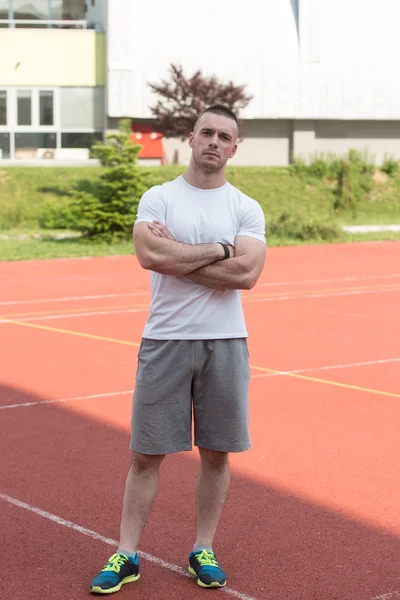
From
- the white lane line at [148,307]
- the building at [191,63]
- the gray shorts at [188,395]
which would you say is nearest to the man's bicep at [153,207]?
the gray shorts at [188,395]

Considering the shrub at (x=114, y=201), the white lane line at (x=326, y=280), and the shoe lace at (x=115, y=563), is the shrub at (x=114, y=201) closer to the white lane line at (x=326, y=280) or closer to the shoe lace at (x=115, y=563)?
the white lane line at (x=326, y=280)

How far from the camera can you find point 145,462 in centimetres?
527

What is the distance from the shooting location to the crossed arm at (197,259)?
16.7ft

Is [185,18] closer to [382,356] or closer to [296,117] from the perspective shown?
[296,117]

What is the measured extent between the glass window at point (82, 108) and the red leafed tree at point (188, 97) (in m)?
6.48

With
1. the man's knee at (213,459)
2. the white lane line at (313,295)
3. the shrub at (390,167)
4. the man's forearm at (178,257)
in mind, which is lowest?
the white lane line at (313,295)

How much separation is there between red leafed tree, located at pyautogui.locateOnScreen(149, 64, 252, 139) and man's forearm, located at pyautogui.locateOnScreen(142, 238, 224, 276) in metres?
32.4

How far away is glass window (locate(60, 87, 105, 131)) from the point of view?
4428 centimetres

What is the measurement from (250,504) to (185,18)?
39.9m

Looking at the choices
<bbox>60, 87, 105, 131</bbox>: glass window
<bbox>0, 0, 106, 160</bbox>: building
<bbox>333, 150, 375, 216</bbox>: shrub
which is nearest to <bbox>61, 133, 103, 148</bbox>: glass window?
<bbox>0, 0, 106, 160</bbox>: building

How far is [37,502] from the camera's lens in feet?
21.3

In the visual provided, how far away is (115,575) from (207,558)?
47 centimetres

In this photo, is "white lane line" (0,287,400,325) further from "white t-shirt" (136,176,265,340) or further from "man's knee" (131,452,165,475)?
"white t-shirt" (136,176,265,340)

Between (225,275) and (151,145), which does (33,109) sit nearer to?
(151,145)
